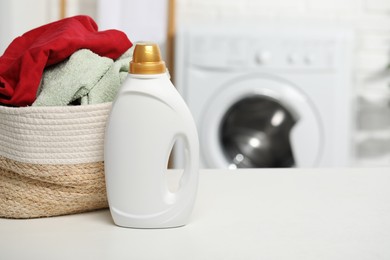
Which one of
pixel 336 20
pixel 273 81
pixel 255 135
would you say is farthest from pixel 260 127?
pixel 336 20

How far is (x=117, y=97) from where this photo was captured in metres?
0.99

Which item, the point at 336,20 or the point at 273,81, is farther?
the point at 336,20

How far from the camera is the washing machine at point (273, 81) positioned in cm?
324

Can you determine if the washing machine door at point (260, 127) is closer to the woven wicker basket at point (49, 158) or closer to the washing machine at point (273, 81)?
the washing machine at point (273, 81)

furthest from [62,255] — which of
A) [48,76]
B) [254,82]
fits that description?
[254,82]

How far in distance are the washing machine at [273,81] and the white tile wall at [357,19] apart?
0.29 meters

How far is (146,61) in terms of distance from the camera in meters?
0.99

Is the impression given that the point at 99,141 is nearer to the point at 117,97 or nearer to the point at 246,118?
the point at 117,97

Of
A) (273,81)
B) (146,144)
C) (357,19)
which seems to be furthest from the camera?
(357,19)

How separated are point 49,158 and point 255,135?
7.72ft

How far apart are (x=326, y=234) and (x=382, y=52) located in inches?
106

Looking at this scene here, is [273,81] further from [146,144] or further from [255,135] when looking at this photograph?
[146,144]

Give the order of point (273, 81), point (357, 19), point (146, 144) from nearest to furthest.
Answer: point (146, 144), point (273, 81), point (357, 19)

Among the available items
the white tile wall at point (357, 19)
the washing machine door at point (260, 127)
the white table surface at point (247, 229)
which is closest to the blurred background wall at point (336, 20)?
the white tile wall at point (357, 19)
